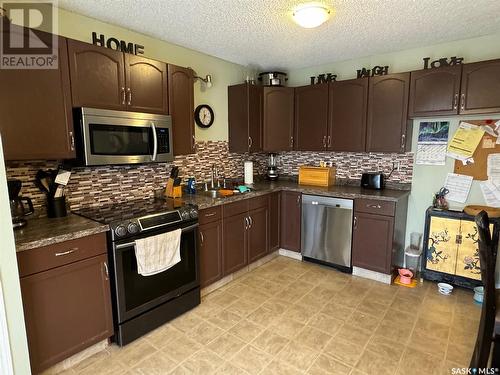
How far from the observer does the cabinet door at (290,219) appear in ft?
11.7

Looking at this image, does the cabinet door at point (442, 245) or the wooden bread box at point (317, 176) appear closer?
the cabinet door at point (442, 245)

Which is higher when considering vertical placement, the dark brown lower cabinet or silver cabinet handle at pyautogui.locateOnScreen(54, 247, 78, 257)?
silver cabinet handle at pyautogui.locateOnScreen(54, 247, 78, 257)

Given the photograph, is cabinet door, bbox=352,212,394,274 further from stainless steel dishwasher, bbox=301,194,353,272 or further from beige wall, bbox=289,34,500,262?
beige wall, bbox=289,34,500,262

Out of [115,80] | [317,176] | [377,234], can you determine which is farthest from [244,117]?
[377,234]

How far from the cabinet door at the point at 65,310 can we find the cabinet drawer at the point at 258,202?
1.59m

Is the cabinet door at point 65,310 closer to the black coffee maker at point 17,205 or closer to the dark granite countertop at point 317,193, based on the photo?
the black coffee maker at point 17,205

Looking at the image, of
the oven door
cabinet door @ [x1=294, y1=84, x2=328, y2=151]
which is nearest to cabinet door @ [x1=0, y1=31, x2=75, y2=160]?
the oven door

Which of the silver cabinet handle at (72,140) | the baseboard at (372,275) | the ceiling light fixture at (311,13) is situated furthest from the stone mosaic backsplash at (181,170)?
the ceiling light fixture at (311,13)

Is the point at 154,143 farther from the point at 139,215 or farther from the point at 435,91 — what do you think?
the point at 435,91

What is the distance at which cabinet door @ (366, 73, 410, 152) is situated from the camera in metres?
3.02

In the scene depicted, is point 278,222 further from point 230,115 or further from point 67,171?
point 67,171

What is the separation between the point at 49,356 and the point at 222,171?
7.87 ft

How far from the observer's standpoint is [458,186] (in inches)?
119

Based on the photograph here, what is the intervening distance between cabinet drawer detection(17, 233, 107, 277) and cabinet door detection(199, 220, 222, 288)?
0.92 meters
